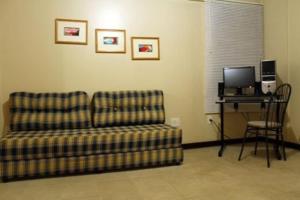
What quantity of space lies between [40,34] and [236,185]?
9.25 feet

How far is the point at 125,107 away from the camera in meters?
3.35

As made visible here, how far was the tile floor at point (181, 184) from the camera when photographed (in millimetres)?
2192

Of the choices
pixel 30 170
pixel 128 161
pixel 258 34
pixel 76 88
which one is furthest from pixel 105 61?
pixel 258 34

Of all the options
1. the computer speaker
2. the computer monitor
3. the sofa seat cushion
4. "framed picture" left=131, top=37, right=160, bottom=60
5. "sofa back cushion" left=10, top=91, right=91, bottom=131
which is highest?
"framed picture" left=131, top=37, right=160, bottom=60

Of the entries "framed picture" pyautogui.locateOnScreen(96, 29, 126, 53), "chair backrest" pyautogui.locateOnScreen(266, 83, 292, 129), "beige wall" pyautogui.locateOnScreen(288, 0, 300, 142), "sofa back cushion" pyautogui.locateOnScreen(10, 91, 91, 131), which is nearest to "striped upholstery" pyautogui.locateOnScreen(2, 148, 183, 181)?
"sofa back cushion" pyautogui.locateOnScreen(10, 91, 91, 131)

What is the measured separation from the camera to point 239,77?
3.72 meters

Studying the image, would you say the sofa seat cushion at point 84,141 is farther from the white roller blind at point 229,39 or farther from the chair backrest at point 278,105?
the white roller blind at point 229,39

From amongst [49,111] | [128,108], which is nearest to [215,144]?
[128,108]

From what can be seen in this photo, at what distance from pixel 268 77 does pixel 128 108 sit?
194 centimetres

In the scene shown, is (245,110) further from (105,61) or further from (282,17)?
(105,61)

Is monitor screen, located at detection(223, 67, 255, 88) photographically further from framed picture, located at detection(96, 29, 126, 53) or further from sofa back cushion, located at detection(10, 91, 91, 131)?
sofa back cushion, located at detection(10, 91, 91, 131)

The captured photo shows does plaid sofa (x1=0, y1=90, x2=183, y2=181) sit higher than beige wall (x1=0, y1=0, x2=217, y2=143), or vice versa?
beige wall (x1=0, y1=0, x2=217, y2=143)

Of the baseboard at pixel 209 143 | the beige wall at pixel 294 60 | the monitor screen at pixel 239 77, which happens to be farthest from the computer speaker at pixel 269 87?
the baseboard at pixel 209 143

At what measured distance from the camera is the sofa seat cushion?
2.53 m
